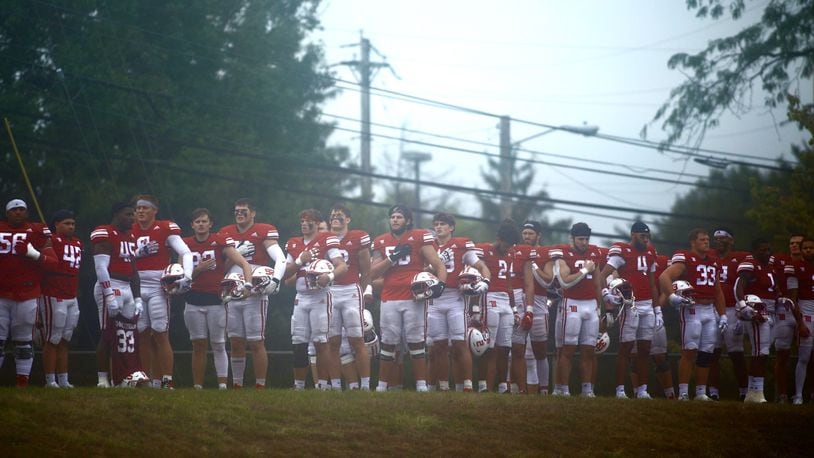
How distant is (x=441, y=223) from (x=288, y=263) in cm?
260

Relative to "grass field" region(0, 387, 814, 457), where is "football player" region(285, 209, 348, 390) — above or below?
above

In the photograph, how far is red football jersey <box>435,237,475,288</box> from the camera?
55.3 ft

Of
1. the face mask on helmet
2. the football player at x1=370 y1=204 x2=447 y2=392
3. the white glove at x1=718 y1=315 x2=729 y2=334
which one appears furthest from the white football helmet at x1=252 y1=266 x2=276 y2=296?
the white glove at x1=718 y1=315 x2=729 y2=334

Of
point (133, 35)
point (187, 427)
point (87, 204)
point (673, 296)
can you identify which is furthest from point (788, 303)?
point (133, 35)

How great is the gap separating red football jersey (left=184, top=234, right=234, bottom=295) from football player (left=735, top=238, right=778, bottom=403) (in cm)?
814

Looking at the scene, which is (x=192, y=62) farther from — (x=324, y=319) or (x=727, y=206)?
(x=727, y=206)

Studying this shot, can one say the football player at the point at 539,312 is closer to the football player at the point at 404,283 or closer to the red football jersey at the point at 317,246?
the football player at the point at 404,283

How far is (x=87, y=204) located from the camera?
30828mm

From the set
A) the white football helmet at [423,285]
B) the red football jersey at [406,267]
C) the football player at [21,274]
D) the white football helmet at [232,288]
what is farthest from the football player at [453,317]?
the football player at [21,274]

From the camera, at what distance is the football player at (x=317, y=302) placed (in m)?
15.4

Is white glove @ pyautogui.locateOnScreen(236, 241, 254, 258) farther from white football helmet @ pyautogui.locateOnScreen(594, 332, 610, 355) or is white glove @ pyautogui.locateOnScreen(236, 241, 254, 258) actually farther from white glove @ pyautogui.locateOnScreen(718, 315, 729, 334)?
white glove @ pyautogui.locateOnScreen(718, 315, 729, 334)

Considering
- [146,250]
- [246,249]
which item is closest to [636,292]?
[246,249]

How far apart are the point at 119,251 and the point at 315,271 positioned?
2.76m

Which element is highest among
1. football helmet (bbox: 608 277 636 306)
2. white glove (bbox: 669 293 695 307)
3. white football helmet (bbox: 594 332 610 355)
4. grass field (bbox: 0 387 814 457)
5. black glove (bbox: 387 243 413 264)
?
black glove (bbox: 387 243 413 264)
